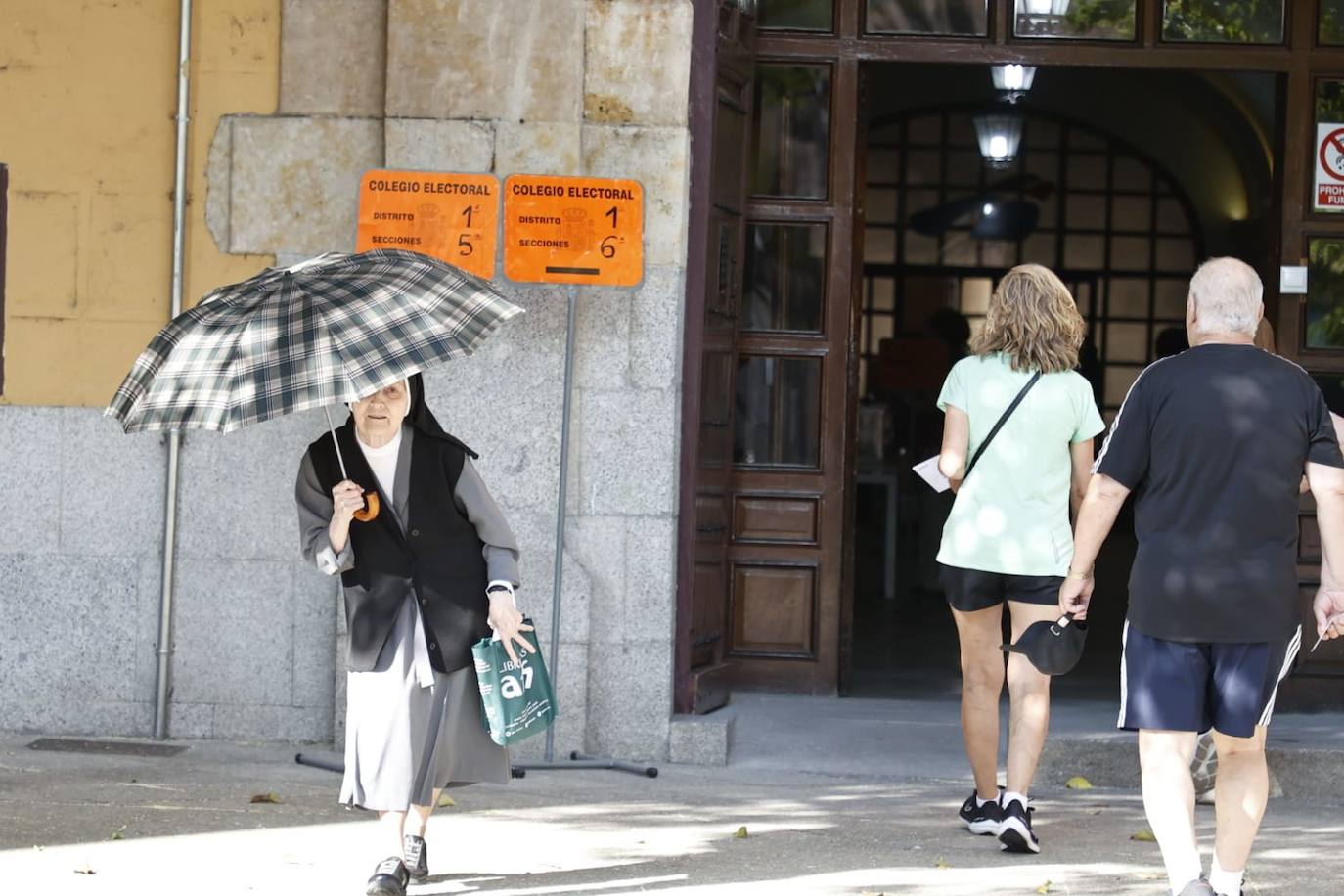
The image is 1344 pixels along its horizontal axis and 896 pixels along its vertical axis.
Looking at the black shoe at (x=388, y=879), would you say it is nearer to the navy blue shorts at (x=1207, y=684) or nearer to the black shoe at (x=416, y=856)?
the black shoe at (x=416, y=856)

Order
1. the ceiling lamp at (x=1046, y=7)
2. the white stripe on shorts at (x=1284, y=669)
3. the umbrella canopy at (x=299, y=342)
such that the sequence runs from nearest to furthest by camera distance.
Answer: the umbrella canopy at (x=299, y=342) → the white stripe on shorts at (x=1284, y=669) → the ceiling lamp at (x=1046, y=7)

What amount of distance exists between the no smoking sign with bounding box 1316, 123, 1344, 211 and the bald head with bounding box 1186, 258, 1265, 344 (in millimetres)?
3520

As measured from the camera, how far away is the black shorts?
614 centimetres

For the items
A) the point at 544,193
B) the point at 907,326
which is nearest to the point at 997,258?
the point at 907,326

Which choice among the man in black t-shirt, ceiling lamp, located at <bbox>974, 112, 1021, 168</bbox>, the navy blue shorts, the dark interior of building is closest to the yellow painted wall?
the man in black t-shirt

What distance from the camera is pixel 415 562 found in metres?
5.37

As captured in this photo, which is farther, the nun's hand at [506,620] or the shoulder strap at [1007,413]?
the shoulder strap at [1007,413]

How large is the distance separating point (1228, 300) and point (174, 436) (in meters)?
4.35

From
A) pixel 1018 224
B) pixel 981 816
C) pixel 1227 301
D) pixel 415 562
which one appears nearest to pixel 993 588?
pixel 981 816

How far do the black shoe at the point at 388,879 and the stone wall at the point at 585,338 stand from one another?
2.18 metres

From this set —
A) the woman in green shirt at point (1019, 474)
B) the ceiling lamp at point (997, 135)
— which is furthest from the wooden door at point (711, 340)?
the ceiling lamp at point (997, 135)

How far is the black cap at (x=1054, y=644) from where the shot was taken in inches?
218

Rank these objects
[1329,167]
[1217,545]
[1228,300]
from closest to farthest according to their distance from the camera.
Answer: [1217,545], [1228,300], [1329,167]

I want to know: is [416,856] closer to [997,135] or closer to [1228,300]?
[1228,300]
